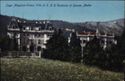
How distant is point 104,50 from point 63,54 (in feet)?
13.0

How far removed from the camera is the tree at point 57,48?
12.2m

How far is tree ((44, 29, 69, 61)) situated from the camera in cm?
1220

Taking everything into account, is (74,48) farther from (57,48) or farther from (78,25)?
(78,25)

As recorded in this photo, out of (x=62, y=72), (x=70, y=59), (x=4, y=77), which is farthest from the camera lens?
(x=70, y=59)

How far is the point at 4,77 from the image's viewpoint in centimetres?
834

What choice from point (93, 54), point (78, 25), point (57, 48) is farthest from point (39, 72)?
point (93, 54)

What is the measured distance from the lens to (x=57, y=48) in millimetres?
13203

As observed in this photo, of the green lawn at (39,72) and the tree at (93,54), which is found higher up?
the green lawn at (39,72)

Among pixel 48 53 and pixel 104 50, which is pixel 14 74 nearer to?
pixel 48 53

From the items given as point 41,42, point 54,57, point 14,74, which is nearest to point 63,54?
point 54,57

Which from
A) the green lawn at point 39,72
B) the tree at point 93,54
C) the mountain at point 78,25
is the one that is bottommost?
the tree at point 93,54

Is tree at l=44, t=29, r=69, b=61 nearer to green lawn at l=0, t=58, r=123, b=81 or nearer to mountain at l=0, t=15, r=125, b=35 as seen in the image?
green lawn at l=0, t=58, r=123, b=81

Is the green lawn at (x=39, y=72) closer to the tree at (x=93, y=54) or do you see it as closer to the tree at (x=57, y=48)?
the tree at (x=57, y=48)

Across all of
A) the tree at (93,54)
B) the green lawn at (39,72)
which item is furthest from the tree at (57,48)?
the tree at (93,54)
